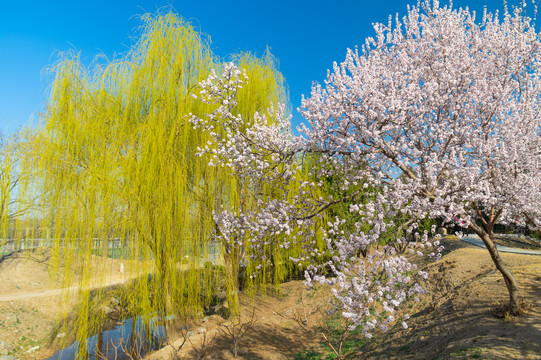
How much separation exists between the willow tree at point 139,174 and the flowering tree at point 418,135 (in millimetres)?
2498

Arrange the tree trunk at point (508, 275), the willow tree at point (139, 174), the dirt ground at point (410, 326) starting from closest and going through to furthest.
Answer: the dirt ground at point (410, 326) → the tree trunk at point (508, 275) → the willow tree at point (139, 174)

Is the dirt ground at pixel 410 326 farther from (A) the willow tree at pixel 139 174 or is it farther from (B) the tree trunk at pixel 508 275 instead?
(A) the willow tree at pixel 139 174

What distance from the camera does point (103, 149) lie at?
730cm

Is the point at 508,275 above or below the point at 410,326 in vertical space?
above

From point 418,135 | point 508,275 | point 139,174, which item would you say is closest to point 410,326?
point 508,275

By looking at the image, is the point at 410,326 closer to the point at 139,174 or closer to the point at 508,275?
the point at 508,275

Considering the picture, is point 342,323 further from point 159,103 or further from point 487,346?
point 159,103

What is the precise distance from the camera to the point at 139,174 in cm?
729

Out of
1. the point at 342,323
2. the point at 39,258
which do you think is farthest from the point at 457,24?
the point at 39,258

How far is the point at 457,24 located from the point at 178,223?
6968 millimetres

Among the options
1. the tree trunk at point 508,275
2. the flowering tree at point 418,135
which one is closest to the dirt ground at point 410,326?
the tree trunk at point 508,275

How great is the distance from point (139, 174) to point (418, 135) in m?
5.86

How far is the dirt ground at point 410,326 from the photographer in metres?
4.68

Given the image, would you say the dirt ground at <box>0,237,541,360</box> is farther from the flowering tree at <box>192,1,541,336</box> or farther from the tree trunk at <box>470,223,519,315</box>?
the flowering tree at <box>192,1,541,336</box>
